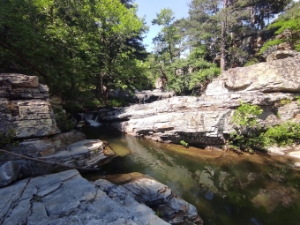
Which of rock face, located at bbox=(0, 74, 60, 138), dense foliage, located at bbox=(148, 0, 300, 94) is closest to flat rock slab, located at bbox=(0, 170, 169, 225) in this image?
rock face, located at bbox=(0, 74, 60, 138)

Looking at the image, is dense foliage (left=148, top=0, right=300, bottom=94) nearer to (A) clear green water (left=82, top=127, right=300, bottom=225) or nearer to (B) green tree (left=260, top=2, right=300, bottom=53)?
(B) green tree (left=260, top=2, right=300, bottom=53)

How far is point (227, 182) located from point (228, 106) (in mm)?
5201

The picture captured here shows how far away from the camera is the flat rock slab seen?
3.53 metres

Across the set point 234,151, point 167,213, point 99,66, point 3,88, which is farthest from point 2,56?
point 234,151

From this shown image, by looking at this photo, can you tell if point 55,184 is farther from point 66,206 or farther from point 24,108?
point 24,108

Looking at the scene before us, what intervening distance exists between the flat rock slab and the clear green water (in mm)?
2537

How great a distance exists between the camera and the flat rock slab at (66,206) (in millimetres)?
3527

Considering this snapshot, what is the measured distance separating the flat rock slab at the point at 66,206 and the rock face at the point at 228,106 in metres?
7.95

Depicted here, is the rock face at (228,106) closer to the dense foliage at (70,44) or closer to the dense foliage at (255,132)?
the dense foliage at (255,132)

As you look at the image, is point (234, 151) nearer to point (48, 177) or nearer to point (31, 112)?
point (48, 177)

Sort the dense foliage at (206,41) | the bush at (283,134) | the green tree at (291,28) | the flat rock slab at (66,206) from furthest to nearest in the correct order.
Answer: the dense foliage at (206,41) < the green tree at (291,28) < the bush at (283,134) < the flat rock slab at (66,206)

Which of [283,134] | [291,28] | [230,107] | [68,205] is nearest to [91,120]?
[230,107]

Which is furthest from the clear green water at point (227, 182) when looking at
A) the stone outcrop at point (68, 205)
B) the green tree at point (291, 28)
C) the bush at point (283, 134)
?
the green tree at point (291, 28)

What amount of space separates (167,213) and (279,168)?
745 centimetres
